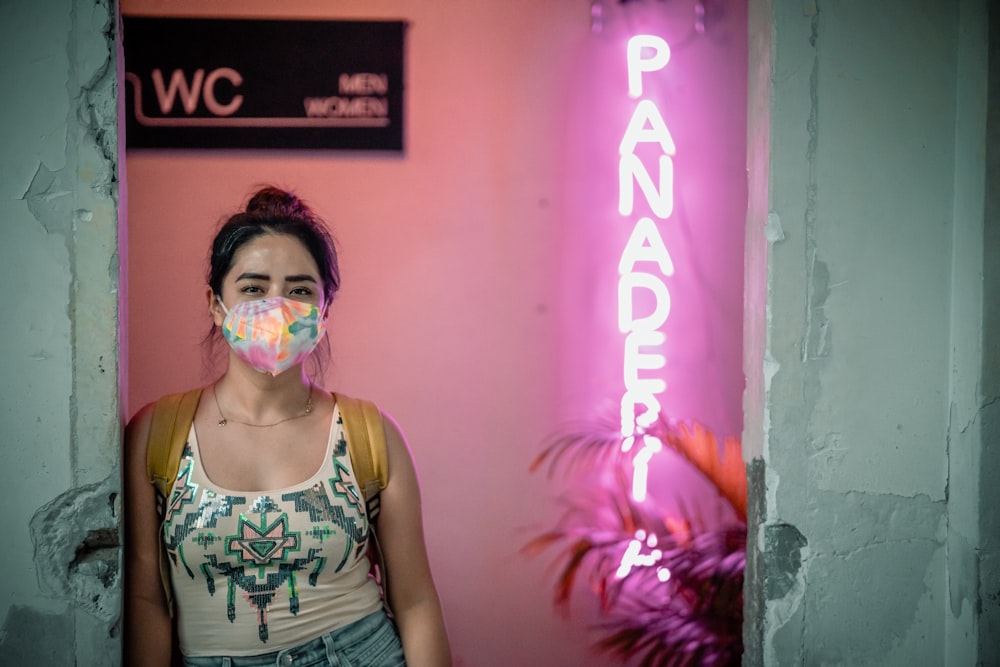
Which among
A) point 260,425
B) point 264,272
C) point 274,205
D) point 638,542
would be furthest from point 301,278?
point 638,542

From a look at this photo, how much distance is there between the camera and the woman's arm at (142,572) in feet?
7.59

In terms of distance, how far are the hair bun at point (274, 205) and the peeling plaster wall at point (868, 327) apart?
4.67 feet

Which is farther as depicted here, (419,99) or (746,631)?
→ (419,99)

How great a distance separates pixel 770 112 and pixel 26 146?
2141mm

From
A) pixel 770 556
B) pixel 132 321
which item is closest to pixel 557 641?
pixel 770 556

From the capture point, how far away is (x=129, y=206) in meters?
3.87

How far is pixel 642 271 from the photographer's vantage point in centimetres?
404

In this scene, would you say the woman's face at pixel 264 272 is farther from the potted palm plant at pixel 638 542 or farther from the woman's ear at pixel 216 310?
the potted palm plant at pixel 638 542

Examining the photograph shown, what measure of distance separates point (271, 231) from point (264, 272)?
12cm

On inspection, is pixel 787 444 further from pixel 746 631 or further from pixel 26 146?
pixel 26 146

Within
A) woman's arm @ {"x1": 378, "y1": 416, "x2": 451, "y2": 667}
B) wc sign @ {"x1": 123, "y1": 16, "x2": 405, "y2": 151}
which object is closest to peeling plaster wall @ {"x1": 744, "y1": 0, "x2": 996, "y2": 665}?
woman's arm @ {"x1": 378, "y1": 416, "x2": 451, "y2": 667}

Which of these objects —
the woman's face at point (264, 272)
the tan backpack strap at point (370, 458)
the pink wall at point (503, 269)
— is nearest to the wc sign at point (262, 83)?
the pink wall at point (503, 269)

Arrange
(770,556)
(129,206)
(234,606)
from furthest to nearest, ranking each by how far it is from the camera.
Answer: (129,206) < (770,556) < (234,606)

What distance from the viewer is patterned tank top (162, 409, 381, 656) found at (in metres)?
2.22
